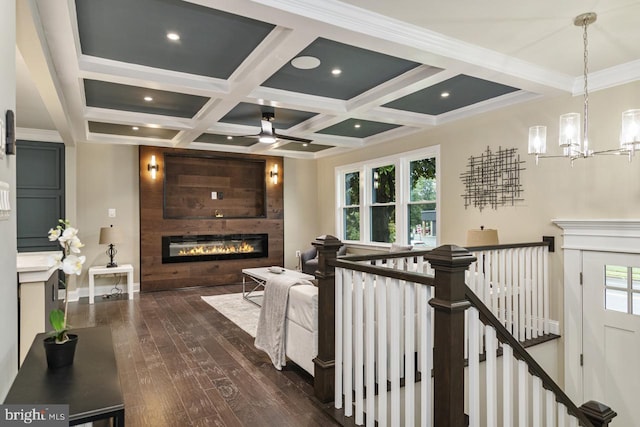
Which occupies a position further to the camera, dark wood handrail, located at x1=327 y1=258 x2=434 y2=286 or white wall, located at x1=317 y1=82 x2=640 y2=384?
white wall, located at x1=317 y1=82 x2=640 y2=384

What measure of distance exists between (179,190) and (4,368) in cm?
612

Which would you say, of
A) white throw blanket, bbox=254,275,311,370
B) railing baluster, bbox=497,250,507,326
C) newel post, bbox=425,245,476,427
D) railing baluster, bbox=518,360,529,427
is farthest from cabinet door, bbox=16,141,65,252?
railing baluster, bbox=518,360,529,427

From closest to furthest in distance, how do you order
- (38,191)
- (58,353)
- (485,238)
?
(58,353) → (485,238) → (38,191)

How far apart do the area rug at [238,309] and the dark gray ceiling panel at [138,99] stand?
2773 mm

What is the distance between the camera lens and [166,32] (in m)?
2.90

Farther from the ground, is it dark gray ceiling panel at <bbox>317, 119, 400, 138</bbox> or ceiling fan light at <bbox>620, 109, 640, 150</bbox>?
dark gray ceiling panel at <bbox>317, 119, 400, 138</bbox>

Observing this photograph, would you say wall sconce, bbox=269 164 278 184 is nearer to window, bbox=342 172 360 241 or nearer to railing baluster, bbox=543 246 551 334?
window, bbox=342 172 360 241

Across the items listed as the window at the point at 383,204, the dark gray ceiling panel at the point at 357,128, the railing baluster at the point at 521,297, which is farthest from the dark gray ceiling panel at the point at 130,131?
the railing baluster at the point at 521,297

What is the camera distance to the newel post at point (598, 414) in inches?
81.4

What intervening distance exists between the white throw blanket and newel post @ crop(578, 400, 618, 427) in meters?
2.20

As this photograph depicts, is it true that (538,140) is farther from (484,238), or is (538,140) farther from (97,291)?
(97,291)

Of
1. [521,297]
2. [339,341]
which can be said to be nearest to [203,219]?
[339,341]

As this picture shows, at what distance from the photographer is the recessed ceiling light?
3379mm

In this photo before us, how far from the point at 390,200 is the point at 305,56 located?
3.74 m
